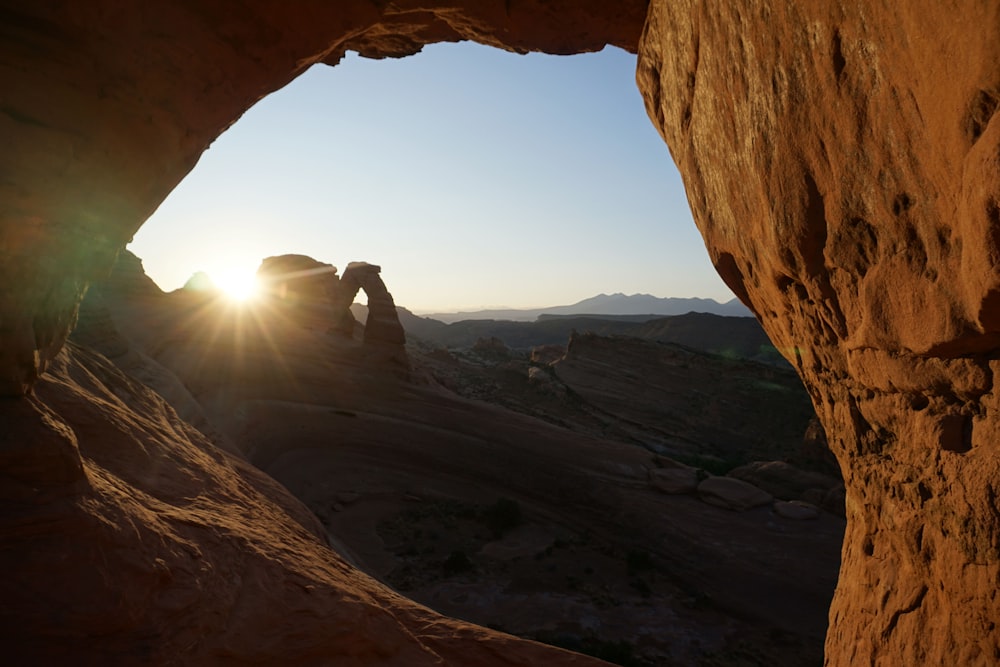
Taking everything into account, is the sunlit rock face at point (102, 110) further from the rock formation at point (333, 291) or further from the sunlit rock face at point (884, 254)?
the rock formation at point (333, 291)

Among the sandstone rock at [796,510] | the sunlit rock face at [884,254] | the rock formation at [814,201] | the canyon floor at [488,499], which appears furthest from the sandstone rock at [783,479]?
the rock formation at [814,201]

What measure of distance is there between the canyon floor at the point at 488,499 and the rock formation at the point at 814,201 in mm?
5903

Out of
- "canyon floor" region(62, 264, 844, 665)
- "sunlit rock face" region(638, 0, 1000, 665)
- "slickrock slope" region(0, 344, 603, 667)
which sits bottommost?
"canyon floor" region(62, 264, 844, 665)

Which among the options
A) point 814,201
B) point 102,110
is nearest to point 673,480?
point 814,201

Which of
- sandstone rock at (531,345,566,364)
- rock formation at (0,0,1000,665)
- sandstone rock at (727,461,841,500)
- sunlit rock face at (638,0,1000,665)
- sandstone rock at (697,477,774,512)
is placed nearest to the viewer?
sunlit rock face at (638,0,1000,665)

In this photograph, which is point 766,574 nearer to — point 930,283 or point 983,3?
point 930,283

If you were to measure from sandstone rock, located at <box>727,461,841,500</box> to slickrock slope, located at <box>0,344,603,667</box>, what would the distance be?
14850mm

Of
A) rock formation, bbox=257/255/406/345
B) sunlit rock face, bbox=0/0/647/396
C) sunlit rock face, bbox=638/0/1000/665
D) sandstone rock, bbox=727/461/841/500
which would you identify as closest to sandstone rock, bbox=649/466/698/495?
sandstone rock, bbox=727/461/841/500

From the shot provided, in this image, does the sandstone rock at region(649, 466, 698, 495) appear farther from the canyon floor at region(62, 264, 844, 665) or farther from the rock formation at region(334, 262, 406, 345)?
the rock formation at region(334, 262, 406, 345)

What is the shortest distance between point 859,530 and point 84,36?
6552mm

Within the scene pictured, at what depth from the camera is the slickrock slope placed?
313 cm

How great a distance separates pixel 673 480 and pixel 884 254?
1481 cm

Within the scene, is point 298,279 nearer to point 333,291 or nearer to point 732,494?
point 333,291

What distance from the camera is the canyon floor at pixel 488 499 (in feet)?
34.7
